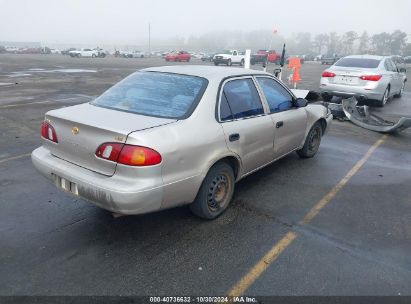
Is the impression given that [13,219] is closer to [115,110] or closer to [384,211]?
[115,110]

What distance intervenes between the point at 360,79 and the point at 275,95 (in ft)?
22.6

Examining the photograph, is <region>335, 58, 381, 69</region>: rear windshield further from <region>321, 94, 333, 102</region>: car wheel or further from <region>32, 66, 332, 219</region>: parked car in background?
<region>32, 66, 332, 219</region>: parked car in background

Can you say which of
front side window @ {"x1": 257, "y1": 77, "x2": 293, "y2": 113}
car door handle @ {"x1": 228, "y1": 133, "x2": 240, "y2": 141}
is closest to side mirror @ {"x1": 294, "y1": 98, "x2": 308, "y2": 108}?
front side window @ {"x1": 257, "y1": 77, "x2": 293, "y2": 113}

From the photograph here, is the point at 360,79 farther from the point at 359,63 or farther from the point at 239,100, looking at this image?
the point at 239,100

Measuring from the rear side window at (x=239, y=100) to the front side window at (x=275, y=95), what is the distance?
0.82 feet

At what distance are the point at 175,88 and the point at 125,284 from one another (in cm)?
213

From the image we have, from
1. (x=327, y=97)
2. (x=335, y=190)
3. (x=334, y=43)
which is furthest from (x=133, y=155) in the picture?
(x=334, y=43)

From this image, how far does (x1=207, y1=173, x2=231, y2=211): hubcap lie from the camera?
3923 millimetres

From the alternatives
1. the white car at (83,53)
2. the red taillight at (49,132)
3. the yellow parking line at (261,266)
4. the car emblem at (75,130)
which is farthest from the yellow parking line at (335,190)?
the white car at (83,53)

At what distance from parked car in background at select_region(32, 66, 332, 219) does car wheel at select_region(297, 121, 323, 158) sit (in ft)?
4.11

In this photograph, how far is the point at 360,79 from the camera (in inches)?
417

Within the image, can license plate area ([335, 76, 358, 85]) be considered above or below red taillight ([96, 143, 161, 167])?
below

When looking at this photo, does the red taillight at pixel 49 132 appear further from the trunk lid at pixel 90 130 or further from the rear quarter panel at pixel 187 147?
the rear quarter panel at pixel 187 147

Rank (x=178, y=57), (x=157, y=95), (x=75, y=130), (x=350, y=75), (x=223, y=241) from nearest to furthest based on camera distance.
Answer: (x=75, y=130)
(x=223, y=241)
(x=157, y=95)
(x=350, y=75)
(x=178, y=57)
